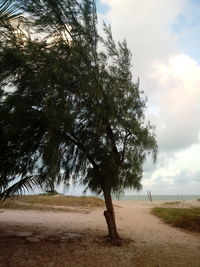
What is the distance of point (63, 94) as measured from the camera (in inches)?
393

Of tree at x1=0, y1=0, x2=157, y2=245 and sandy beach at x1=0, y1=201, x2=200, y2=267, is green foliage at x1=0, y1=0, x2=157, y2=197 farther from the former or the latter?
sandy beach at x1=0, y1=201, x2=200, y2=267

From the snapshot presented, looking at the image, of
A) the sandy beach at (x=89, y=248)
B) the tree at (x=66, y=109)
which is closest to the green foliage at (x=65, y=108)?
the tree at (x=66, y=109)

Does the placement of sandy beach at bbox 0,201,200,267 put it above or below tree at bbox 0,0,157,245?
below

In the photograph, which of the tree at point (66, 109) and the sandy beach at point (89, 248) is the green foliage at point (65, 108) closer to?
the tree at point (66, 109)

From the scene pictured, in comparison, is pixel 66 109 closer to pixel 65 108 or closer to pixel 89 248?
pixel 65 108

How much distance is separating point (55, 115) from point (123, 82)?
9.03 feet

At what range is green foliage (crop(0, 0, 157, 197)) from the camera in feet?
32.8

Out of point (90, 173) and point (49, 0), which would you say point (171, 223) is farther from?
point (49, 0)

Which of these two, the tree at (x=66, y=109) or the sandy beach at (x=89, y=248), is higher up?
the tree at (x=66, y=109)

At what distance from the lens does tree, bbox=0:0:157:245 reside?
998 centimetres

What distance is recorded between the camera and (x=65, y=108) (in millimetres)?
9734

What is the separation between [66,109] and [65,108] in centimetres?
8

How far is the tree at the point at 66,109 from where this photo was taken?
9.98 meters

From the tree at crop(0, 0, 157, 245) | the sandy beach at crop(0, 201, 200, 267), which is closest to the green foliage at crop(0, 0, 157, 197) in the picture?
the tree at crop(0, 0, 157, 245)
